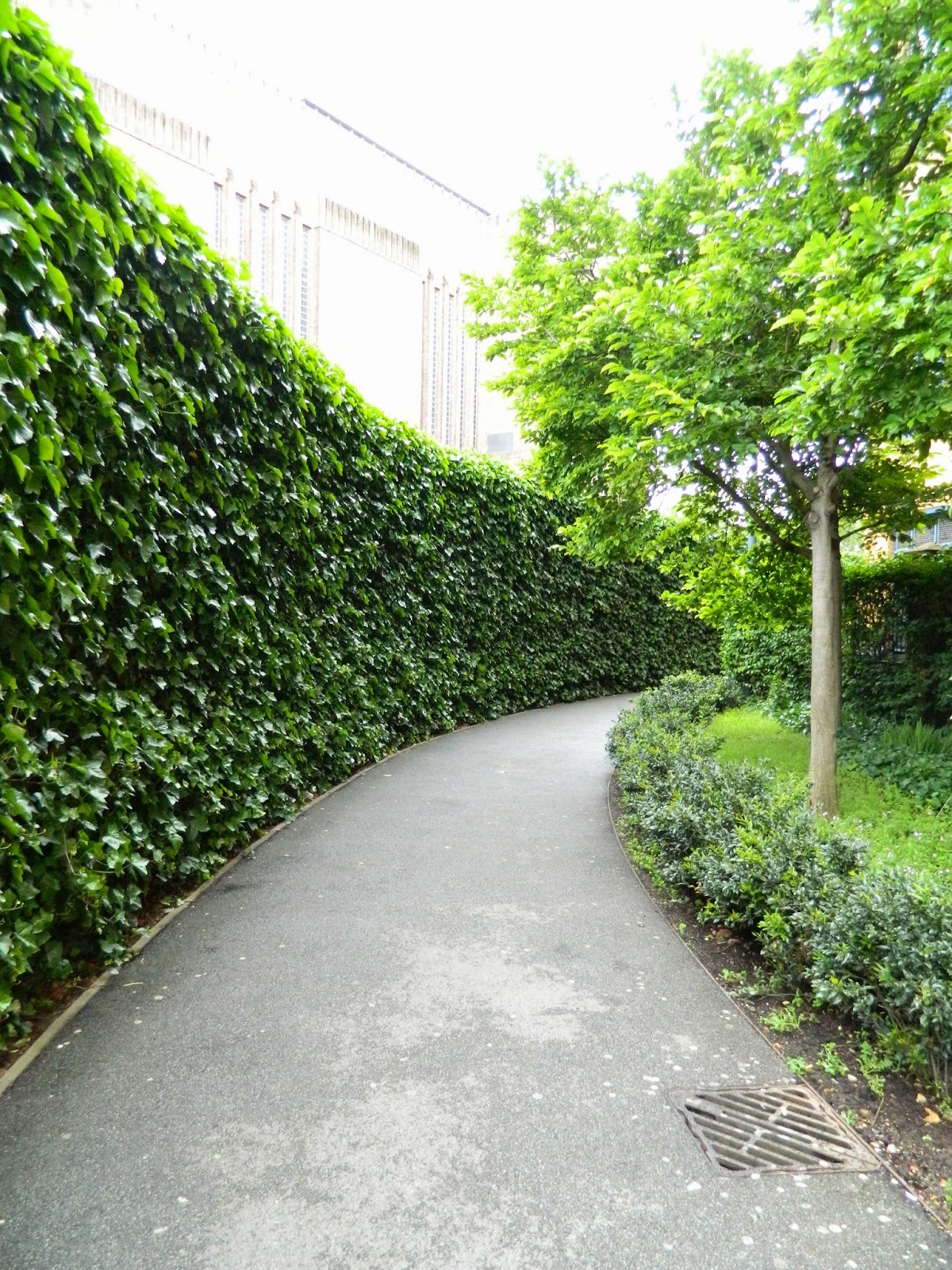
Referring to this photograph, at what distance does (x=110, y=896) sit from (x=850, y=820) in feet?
17.9

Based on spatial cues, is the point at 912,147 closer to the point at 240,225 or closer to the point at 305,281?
the point at 240,225

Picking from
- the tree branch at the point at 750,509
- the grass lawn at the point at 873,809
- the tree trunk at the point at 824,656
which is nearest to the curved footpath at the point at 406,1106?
the grass lawn at the point at 873,809

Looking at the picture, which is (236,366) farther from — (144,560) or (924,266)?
(924,266)

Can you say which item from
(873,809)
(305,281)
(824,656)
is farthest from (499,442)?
(873,809)

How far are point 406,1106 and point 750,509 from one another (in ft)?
20.6

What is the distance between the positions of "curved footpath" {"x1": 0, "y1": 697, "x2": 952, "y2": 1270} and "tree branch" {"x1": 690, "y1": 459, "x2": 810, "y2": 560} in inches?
158

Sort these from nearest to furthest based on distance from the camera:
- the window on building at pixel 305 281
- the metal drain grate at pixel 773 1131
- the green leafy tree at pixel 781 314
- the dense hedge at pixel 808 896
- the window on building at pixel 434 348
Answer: the metal drain grate at pixel 773 1131 → the dense hedge at pixel 808 896 → the green leafy tree at pixel 781 314 → the window on building at pixel 305 281 → the window on building at pixel 434 348

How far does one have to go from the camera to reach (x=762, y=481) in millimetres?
7707

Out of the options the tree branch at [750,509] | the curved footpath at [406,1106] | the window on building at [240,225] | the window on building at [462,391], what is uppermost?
the window on building at [240,225]

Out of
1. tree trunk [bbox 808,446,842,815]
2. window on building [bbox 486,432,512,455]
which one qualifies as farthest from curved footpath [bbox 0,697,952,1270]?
window on building [bbox 486,432,512,455]

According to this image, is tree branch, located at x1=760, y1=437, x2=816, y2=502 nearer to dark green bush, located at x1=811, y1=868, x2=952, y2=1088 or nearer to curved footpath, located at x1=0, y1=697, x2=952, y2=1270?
curved footpath, located at x1=0, y1=697, x2=952, y2=1270

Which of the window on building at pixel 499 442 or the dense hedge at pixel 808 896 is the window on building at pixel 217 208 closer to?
the window on building at pixel 499 442

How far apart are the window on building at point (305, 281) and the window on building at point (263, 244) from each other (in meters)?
1.17

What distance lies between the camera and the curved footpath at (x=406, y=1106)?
234 cm
